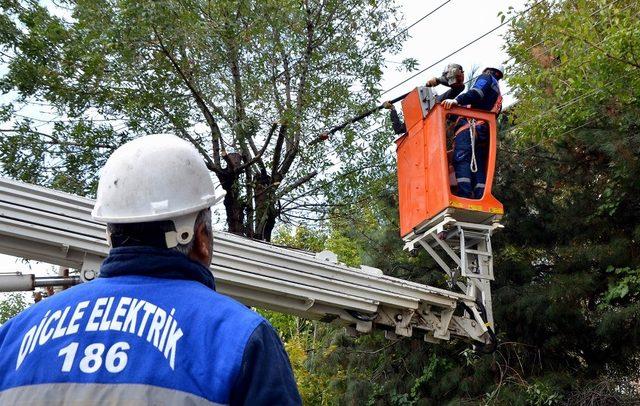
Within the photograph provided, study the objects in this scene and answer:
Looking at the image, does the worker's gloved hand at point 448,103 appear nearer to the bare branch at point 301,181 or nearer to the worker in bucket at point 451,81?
the worker in bucket at point 451,81

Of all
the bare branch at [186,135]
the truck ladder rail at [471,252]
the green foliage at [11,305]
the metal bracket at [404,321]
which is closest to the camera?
the metal bracket at [404,321]

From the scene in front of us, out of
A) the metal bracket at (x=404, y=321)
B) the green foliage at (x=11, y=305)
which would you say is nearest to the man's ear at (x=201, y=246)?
the metal bracket at (x=404, y=321)

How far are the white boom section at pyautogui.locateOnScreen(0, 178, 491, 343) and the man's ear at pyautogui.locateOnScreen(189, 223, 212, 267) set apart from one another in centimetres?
414

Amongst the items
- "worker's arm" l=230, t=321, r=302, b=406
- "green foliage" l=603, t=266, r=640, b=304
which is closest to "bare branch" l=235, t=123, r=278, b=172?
"green foliage" l=603, t=266, r=640, b=304

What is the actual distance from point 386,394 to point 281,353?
30.1 feet

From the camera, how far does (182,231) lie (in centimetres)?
196

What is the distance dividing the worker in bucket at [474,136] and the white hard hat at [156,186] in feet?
21.8

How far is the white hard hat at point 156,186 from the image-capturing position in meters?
1.96

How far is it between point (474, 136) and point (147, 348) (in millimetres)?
7278

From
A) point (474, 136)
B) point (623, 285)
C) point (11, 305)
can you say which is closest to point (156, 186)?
point (474, 136)

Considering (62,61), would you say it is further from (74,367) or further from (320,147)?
(74,367)

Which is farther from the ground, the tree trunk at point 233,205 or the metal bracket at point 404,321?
the tree trunk at point 233,205

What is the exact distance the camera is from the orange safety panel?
27.1ft

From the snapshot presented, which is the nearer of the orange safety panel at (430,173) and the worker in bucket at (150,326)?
the worker in bucket at (150,326)
